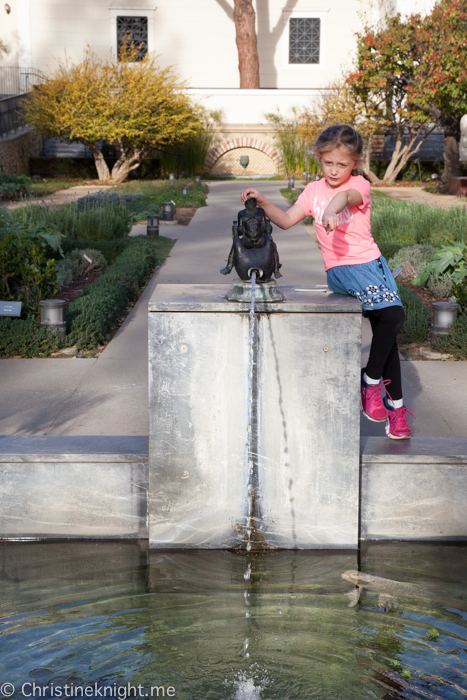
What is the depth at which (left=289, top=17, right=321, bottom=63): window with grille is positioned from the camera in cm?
2833

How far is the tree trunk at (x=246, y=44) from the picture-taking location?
2566 centimetres

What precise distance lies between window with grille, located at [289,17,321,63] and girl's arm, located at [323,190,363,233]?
27158 mm

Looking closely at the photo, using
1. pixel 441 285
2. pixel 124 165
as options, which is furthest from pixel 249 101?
pixel 441 285

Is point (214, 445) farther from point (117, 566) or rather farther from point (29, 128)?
point (29, 128)

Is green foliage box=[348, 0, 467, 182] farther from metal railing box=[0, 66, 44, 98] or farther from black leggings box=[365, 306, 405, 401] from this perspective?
black leggings box=[365, 306, 405, 401]

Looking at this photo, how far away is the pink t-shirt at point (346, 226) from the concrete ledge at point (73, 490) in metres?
1.22

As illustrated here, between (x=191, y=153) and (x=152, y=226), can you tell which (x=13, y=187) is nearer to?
(x=152, y=226)

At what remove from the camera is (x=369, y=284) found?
342 cm

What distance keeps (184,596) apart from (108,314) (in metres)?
4.16

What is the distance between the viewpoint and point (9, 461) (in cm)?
331

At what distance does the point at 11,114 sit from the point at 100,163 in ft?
12.0

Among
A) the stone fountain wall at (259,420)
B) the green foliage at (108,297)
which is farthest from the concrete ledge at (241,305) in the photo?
the green foliage at (108,297)

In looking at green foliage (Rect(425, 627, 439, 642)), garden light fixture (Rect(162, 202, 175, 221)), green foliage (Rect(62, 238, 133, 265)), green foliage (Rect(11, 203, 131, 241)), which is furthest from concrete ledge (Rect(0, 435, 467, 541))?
garden light fixture (Rect(162, 202, 175, 221))

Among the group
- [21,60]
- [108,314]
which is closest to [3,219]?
[108,314]
